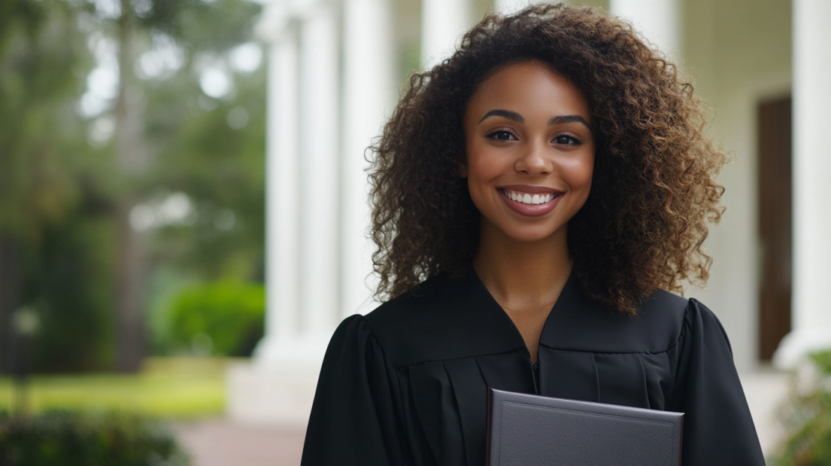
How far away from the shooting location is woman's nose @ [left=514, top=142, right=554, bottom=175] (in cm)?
176

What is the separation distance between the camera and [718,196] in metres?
2.09

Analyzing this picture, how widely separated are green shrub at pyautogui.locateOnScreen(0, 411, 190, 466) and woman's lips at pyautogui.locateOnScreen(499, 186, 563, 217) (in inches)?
253

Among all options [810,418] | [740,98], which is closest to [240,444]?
[740,98]

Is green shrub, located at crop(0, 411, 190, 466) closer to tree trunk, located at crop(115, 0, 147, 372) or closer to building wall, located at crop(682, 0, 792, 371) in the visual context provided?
building wall, located at crop(682, 0, 792, 371)

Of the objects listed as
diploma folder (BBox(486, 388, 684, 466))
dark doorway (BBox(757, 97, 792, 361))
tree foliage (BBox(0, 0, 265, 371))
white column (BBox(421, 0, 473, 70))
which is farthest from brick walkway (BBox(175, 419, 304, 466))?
diploma folder (BBox(486, 388, 684, 466))

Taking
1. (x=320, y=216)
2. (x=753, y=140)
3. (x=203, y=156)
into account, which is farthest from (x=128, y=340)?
(x=753, y=140)

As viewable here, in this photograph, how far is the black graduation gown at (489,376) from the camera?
1.75 m

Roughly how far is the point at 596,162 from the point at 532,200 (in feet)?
0.80

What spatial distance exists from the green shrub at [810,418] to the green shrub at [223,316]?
2073cm

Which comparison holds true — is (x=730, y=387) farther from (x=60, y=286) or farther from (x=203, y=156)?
(x=60, y=286)

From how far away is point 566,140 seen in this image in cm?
184

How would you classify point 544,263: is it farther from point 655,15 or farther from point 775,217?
point 775,217

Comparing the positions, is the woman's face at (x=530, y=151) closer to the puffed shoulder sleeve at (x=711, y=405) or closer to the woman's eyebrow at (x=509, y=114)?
the woman's eyebrow at (x=509, y=114)

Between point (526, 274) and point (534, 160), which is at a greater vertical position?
point (534, 160)
